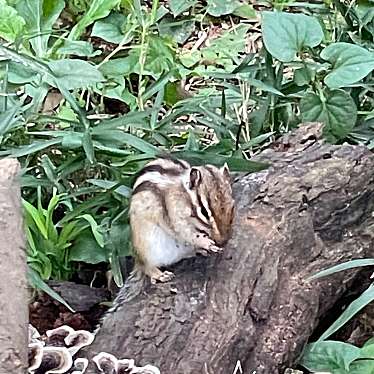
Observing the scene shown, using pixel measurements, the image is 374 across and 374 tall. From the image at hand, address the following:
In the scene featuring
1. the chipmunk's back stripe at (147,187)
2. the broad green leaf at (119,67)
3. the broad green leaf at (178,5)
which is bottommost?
the broad green leaf at (119,67)

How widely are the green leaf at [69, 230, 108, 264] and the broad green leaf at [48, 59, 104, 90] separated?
620 millimetres

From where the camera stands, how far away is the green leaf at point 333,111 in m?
3.85

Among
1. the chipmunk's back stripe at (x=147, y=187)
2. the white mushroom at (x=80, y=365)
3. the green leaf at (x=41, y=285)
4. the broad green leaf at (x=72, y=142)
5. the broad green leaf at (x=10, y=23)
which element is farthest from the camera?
the broad green leaf at (x=10, y=23)

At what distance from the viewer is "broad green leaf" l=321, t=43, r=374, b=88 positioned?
3.78 meters

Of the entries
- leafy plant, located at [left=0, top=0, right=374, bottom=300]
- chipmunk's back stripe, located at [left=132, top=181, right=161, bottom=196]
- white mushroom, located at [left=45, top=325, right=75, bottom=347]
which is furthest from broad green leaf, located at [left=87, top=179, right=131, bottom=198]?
white mushroom, located at [left=45, top=325, right=75, bottom=347]

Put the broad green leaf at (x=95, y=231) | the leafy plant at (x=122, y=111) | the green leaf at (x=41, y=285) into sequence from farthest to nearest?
1. the leafy plant at (x=122, y=111)
2. the broad green leaf at (x=95, y=231)
3. the green leaf at (x=41, y=285)

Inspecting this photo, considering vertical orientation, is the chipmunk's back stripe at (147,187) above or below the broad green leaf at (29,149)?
above

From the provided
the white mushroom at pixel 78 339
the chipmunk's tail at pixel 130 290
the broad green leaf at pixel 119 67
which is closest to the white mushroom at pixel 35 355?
the white mushroom at pixel 78 339

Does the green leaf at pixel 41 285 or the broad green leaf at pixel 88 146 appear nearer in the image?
the green leaf at pixel 41 285

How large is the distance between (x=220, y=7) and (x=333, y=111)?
2045 millimetres

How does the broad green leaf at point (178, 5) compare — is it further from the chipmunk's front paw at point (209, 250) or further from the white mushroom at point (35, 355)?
the white mushroom at point (35, 355)

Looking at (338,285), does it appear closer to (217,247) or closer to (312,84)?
(217,247)

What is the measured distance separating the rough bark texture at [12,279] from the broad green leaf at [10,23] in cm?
224

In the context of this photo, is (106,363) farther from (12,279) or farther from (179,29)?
(179,29)
